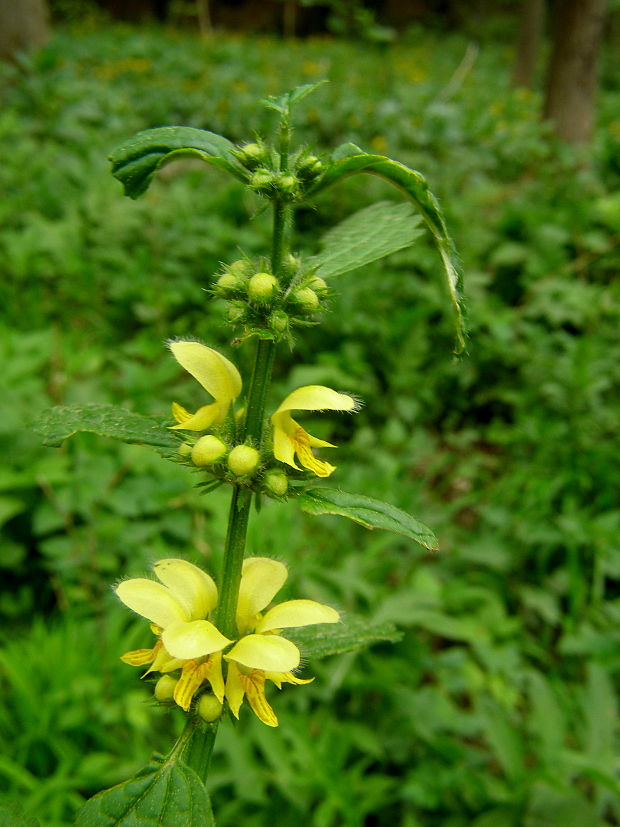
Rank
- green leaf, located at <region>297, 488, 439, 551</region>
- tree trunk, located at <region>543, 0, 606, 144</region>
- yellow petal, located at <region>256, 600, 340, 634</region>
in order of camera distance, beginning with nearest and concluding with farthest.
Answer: green leaf, located at <region>297, 488, 439, 551</region>
yellow petal, located at <region>256, 600, 340, 634</region>
tree trunk, located at <region>543, 0, 606, 144</region>

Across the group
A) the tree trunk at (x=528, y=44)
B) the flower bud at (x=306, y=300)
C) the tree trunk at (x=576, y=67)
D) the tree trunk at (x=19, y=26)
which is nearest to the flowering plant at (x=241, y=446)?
the flower bud at (x=306, y=300)

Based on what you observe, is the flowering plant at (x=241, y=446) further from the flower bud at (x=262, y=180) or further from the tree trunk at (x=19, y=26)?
the tree trunk at (x=19, y=26)

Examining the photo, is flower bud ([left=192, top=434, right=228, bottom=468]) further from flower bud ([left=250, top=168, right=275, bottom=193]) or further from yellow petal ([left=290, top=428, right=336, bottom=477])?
flower bud ([left=250, top=168, right=275, bottom=193])

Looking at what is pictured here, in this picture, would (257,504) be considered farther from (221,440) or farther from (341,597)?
(341,597)

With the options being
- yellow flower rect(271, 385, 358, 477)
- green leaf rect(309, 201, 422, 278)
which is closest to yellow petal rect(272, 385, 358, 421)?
yellow flower rect(271, 385, 358, 477)

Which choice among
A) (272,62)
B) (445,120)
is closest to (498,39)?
(272,62)

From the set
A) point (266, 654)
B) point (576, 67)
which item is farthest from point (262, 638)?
point (576, 67)

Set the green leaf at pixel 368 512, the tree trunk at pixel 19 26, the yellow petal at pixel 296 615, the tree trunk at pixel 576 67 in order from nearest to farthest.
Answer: the green leaf at pixel 368 512 → the yellow petal at pixel 296 615 → the tree trunk at pixel 576 67 → the tree trunk at pixel 19 26

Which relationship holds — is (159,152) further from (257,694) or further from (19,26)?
(19,26)
